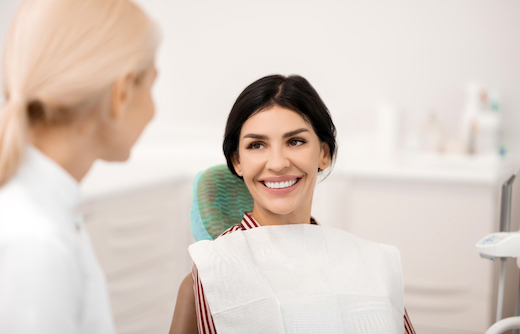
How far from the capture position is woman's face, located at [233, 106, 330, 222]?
3.86ft

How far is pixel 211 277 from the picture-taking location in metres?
1.11

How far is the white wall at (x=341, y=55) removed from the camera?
2.63 m

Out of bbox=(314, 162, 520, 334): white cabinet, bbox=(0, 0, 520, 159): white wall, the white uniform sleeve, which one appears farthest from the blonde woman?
bbox=(0, 0, 520, 159): white wall

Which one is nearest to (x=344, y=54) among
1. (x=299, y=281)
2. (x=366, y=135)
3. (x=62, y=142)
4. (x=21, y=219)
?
(x=366, y=135)

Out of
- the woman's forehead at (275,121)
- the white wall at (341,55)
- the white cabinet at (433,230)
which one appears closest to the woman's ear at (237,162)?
the woman's forehead at (275,121)

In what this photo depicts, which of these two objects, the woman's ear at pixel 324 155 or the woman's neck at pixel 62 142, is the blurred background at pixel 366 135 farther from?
the woman's neck at pixel 62 142

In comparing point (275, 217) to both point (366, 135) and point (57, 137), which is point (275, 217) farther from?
point (366, 135)

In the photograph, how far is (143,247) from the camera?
7.93 ft

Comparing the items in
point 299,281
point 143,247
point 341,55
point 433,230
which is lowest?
point 143,247

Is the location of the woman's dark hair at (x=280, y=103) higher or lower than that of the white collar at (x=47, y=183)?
higher

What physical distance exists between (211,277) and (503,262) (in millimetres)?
773

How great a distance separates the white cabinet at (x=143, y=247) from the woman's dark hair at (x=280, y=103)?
43.3 inches

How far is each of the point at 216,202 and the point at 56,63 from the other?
0.80 m

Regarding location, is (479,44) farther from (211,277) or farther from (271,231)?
(211,277)
